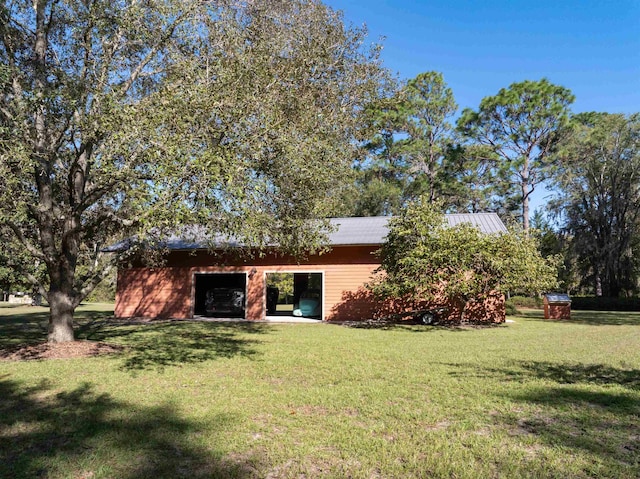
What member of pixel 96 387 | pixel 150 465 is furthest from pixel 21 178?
pixel 150 465

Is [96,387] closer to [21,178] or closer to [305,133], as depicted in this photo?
[21,178]

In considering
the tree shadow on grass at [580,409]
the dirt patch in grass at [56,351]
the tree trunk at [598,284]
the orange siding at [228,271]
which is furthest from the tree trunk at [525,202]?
the dirt patch in grass at [56,351]

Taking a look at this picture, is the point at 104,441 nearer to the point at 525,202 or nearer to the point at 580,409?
the point at 580,409

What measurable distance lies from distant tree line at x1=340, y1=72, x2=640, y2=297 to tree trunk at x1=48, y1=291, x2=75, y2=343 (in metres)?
20.3

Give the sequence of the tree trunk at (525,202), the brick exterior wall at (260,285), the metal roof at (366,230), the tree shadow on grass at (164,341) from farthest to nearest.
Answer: the tree trunk at (525,202)
the brick exterior wall at (260,285)
the metal roof at (366,230)
the tree shadow on grass at (164,341)

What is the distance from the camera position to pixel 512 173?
2991 cm

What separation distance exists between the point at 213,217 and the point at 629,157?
29.1m

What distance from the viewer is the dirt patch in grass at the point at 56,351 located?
26.5 feet

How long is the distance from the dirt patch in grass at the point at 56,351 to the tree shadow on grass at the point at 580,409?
6861 millimetres

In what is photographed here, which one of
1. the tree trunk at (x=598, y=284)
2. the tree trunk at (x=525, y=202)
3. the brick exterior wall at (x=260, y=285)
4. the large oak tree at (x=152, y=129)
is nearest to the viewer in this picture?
the large oak tree at (x=152, y=129)

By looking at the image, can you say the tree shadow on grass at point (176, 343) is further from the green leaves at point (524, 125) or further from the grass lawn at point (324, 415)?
the green leaves at point (524, 125)

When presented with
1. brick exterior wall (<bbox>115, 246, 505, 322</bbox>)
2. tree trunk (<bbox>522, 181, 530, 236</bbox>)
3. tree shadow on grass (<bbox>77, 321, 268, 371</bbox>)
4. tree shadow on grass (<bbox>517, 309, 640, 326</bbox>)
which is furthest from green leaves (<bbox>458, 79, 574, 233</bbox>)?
tree shadow on grass (<bbox>77, 321, 268, 371</bbox>)

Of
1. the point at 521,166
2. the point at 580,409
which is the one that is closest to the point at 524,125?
the point at 521,166

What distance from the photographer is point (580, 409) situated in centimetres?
475
